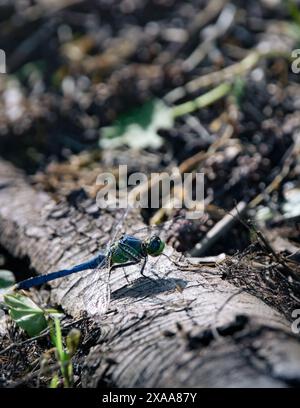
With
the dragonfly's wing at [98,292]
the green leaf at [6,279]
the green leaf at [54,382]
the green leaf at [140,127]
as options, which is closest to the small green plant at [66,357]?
the green leaf at [54,382]

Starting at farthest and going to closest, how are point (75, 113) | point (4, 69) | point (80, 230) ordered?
point (4, 69), point (75, 113), point (80, 230)

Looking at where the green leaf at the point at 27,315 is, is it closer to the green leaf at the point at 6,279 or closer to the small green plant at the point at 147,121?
the green leaf at the point at 6,279

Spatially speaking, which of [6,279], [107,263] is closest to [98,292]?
[107,263]

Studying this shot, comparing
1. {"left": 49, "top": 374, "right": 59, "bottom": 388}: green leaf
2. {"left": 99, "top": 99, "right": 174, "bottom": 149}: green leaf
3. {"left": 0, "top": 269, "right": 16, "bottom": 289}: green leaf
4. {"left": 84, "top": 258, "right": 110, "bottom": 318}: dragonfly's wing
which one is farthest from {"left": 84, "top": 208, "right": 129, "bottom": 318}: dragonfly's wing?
{"left": 99, "top": 99, "right": 174, "bottom": 149}: green leaf

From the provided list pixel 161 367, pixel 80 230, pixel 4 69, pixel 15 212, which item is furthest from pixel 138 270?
pixel 4 69

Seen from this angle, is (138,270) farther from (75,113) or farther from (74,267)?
(75,113)

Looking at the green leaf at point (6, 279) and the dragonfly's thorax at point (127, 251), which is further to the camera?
the green leaf at point (6, 279)
